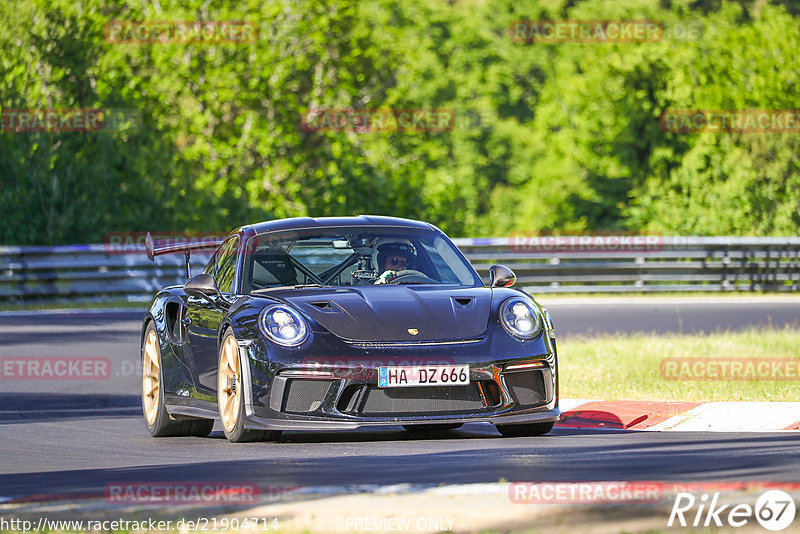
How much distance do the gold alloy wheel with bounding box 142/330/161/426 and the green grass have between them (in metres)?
3.14

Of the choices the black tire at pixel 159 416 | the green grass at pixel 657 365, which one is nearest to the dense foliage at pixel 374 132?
the green grass at pixel 657 365

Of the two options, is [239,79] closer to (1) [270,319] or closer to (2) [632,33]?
(2) [632,33]

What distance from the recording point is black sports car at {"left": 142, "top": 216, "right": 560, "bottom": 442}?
28.2ft

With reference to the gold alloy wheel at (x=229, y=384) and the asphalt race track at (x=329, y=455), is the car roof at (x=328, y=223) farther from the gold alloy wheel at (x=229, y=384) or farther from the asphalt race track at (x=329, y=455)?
the asphalt race track at (x=329, y=455)

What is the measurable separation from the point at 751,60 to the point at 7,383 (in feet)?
125

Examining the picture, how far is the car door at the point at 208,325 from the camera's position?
9.48m

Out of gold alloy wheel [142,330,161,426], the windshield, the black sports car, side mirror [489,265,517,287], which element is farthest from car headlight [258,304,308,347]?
gold alloy wheel [142,330,161,426]

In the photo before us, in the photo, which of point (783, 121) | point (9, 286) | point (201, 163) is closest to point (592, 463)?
point (9, 286)

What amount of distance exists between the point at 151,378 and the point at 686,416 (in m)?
3.67

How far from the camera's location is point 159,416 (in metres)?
10.3

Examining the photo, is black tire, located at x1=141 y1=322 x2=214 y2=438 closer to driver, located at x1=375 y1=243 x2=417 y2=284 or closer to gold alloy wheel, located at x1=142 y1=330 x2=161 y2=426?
gold alloy wheel, located at x1=142 y1=330 x2=161 y2=426

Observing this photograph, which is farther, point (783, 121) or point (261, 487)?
point (783, 121)

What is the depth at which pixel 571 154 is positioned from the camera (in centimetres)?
5781

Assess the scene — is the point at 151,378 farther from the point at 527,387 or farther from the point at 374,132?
the point at 374,132
